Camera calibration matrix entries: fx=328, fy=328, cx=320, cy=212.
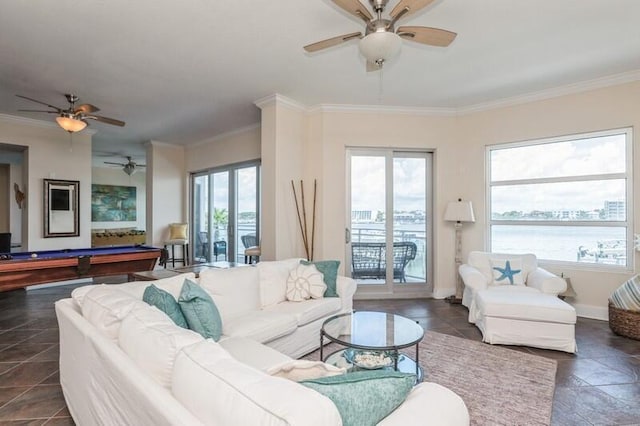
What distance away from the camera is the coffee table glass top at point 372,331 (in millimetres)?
2268

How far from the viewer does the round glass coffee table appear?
2.26 meters

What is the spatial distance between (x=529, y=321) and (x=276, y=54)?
3.67 meters

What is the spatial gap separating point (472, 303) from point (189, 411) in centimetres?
363

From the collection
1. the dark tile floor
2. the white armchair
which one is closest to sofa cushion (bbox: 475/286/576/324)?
the white armchair

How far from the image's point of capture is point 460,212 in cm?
473

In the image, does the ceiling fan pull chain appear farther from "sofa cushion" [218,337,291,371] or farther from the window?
"sofa cushion" [218,337,291,371]

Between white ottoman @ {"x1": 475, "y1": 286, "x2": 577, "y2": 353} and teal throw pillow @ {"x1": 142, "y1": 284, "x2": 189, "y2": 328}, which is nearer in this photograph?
teal throw pillow @ {"x1": 142, "y1": 284, "x2": 189, "y2": 328}

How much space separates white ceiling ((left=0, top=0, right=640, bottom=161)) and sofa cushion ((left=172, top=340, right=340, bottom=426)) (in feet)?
8.51

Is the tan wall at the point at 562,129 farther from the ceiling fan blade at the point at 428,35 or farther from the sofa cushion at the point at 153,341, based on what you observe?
the sofa cushion at the point at 153,341

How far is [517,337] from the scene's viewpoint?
321 cm

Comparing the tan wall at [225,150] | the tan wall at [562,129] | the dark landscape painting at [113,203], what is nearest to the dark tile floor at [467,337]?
the tan wall at [562,129]

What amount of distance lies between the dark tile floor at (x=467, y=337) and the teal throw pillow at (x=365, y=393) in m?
1.69

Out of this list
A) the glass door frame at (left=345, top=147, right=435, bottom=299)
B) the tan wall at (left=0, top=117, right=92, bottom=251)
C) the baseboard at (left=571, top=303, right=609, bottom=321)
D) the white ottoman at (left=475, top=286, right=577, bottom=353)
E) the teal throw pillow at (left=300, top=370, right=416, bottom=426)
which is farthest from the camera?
the tan wall at (left=0, top=117, right=92, bottom=251)

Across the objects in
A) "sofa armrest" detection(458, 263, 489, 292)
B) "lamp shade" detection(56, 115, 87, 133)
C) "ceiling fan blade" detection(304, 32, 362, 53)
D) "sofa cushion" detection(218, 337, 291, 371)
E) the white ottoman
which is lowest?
the white ottoman
